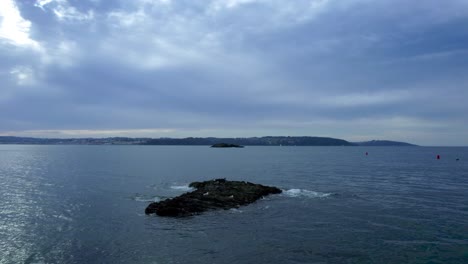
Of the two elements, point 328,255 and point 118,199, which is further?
point 118,199

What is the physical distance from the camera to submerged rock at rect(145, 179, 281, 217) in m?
33.7

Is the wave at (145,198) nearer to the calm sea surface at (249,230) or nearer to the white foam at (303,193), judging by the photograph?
the calm sea surface at (249,230)

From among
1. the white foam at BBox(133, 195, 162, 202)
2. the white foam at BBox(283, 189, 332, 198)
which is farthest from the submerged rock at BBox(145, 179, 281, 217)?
the white foam at BBox(133, 195, 162, 202)

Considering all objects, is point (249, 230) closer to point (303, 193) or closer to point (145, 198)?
point (145, 198)

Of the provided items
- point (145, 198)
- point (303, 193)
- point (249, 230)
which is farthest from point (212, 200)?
point (303, 193)

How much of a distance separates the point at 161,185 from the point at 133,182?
6.91 meters

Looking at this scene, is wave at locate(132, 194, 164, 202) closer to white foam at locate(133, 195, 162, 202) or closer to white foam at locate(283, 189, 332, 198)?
white foam at locate(133, 195, 162, 202)

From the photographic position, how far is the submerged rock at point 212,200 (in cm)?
3372

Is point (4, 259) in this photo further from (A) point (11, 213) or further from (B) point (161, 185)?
(B) point (161, 185)

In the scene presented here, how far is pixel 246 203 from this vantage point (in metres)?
39.5

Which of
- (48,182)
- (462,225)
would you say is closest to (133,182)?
(48,182)

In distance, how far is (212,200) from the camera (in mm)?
38312

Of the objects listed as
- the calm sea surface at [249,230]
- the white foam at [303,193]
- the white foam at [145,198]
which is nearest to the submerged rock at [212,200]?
the calm sea surface at [249,230]

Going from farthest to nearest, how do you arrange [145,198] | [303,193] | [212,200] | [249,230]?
[303,193]
[145,198]
[212,200]
[249,230]
